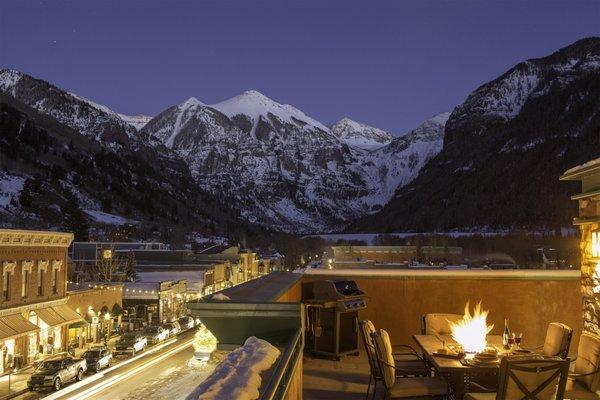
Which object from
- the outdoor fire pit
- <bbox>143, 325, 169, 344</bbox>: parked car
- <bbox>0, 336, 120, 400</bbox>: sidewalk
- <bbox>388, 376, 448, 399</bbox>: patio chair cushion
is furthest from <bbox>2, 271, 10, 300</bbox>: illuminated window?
<bbox>388, 376, 448, 399</bbox>: patio chair cushion

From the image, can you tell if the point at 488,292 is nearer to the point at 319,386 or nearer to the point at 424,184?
the point at 319,386

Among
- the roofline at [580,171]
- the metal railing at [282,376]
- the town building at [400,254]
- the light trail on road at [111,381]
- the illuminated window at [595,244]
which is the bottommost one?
the town building at [400,254]

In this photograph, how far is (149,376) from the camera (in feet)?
12.8

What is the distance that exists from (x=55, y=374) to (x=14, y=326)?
6.49 m

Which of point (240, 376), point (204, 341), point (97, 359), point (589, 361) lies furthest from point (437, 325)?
point (97, 359)

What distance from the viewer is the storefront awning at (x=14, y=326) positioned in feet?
75.1

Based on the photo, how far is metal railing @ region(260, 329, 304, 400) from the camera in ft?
8.14

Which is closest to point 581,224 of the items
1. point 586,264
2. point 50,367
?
point 586,264

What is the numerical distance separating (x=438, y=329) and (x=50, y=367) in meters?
15.6

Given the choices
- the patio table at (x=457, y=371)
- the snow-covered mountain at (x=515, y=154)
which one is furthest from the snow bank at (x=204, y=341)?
the snow-covered mountain at (x=515, y=154)

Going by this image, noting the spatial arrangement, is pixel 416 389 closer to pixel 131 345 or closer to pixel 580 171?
pixel 580 171

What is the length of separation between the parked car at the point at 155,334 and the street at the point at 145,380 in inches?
897

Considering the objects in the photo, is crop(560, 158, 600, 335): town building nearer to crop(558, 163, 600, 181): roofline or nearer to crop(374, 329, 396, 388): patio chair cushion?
crop(558, 163, 600, 181): roofline

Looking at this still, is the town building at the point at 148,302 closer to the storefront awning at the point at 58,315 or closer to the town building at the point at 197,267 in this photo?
the town building at the point at 197,267
